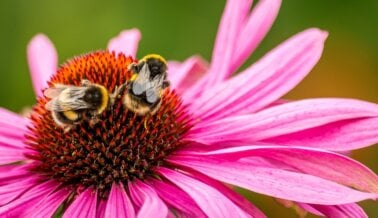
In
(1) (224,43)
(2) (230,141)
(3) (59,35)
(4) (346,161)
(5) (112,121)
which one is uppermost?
(3) (59,35)

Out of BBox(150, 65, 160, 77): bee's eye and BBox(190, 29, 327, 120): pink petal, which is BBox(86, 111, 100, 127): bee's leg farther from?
BBox(190, 29, 327, 120): pink petal

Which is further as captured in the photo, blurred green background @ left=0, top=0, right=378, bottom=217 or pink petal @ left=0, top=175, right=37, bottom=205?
blurred green background @ left=0, top=0, right=378, bottom=217

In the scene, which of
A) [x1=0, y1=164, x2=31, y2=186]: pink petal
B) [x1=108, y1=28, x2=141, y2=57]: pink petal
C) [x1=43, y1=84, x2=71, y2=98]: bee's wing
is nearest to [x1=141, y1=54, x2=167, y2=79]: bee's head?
[x1=43, y1=84, x2=71, y2=98]: bee's wing

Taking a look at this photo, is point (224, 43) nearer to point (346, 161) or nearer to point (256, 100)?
point (256, 100)

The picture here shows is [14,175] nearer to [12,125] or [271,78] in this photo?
[12,125]

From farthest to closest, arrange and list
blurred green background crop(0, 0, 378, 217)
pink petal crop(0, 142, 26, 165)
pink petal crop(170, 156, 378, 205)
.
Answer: blurred green background crop(0, 0, 378, 217), pink petal crop(0, 142, 26, 165), pink petal crop(170, 156, 378, 205)

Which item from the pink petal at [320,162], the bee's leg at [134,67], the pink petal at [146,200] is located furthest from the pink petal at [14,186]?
the pink petal at [320,162]

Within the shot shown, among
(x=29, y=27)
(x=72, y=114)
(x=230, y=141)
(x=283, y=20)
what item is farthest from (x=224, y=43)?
(x=29, y=27)
